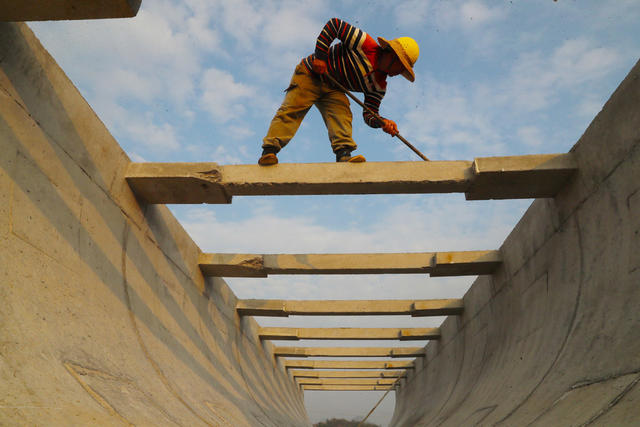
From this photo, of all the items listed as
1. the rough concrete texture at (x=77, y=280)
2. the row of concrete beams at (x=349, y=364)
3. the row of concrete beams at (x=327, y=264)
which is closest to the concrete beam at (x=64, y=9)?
the rough concrete texture at (x=77, y=280)

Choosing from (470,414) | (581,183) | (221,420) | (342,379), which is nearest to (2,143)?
(221,420)

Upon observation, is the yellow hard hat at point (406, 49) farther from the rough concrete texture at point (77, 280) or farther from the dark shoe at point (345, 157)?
the rough concrete texture at point (77, 280)

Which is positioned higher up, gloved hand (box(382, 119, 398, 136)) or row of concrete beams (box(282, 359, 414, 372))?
gloved hand (box(382, 119, 398, 136))

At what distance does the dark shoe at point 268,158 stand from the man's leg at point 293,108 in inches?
1.9

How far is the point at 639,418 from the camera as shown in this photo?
2.10 meters

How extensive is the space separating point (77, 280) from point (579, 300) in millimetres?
4341

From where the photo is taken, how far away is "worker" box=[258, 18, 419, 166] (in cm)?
495

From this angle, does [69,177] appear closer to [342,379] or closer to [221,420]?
[221,420]

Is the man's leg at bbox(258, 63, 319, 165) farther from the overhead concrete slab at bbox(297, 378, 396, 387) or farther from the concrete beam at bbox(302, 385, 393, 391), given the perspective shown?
the concrete beam at bbox(302, 385, 393, 391)

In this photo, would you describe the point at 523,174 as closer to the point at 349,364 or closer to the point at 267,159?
the point at 267,159

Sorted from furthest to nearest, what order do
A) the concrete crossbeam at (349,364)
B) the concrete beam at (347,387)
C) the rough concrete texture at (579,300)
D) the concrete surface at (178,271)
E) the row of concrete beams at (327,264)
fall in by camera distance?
1. the concrete beam at (347,387)
2. the concrete crossbeam at (349,364)
3. the row of concrete beams at (327,264)
4. the rough concrete texture at (579,300)
5. the concrete surface at (178,271)

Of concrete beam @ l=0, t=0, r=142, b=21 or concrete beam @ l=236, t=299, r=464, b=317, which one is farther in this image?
concrete beam @ l=236, t=299, r=464, b=317

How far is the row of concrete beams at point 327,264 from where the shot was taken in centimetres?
680

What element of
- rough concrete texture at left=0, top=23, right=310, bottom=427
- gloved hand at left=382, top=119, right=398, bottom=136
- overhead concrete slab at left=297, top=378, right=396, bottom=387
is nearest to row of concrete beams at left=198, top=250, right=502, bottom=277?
rough concrete texture at left=0, top=23, right=310, bottom=427
